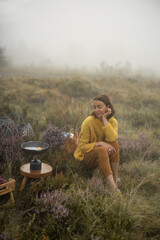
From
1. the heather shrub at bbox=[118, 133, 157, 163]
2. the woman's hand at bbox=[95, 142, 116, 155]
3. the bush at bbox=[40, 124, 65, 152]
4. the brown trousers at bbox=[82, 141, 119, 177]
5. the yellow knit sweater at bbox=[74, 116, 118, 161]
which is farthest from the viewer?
the heather shrub at bbox=[118, 133, 157, 163]

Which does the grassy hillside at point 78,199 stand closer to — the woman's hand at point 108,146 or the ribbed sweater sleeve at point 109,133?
the woman's hand at point 108,146

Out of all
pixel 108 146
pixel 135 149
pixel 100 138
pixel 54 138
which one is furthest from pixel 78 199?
pixel 135 149

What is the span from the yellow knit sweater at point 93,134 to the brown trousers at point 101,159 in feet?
0.31

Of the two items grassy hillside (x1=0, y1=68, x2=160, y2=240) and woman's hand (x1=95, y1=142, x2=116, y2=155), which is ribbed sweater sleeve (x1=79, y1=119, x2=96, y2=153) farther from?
grassy hillside (x1=0, y1=68, x2=160, y2=240)

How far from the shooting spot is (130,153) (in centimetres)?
489

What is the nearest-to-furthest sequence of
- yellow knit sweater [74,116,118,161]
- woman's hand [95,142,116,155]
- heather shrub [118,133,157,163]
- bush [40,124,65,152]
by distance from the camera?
woman's hand [95,142,116,155] < yellow knit sweater [74,116,118,161] < bush [40,124,65,152] < heather shrub [118,133,157,163]

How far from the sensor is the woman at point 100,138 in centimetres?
352

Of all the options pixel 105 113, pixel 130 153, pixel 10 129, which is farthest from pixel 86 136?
pixel 10 129

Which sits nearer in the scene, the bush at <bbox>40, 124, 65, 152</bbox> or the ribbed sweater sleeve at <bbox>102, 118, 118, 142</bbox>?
the ribbed sweater sleeve at <bbox>102, 118, 118, 142</bbox>

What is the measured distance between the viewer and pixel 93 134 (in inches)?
147

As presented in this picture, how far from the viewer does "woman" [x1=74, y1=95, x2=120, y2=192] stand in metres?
3.52

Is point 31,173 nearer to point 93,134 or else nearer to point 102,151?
point 102,151

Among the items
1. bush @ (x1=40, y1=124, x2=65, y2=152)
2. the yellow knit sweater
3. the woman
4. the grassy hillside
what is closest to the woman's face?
the woman

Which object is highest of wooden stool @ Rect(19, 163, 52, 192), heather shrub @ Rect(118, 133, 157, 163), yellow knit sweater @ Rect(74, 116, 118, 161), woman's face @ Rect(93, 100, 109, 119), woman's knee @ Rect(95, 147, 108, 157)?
woman's face @ Rect(93, 100, 109, 119)
